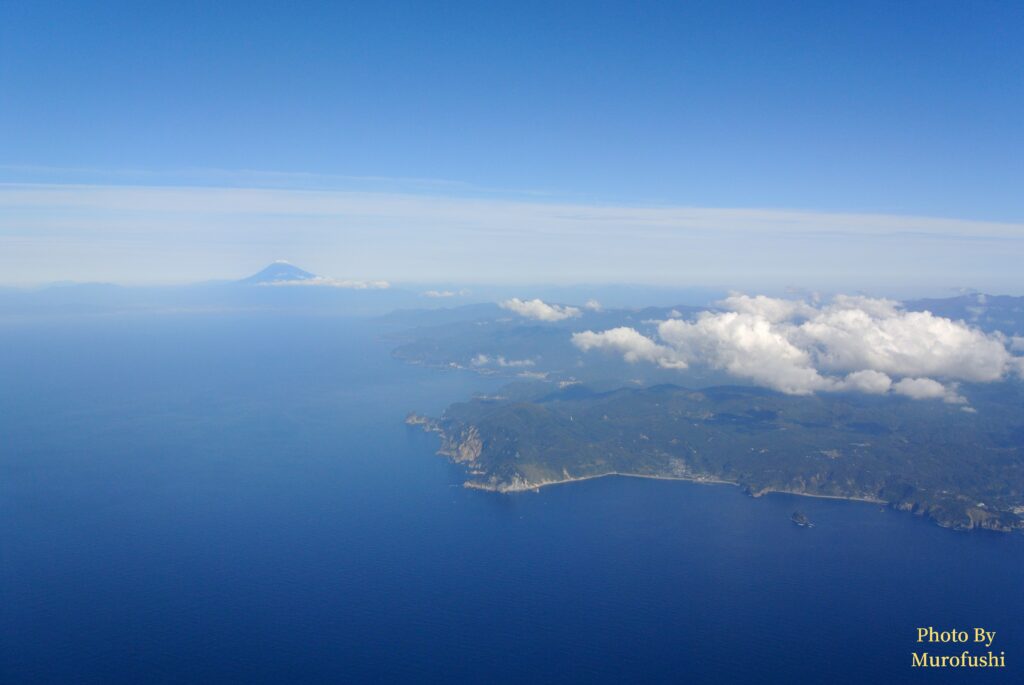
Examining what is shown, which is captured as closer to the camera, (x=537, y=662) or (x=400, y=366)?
(x=537, y=662)

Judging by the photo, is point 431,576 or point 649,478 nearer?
point 431,576

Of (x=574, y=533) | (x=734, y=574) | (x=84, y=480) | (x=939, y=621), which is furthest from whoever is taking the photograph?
(x=84, y=480)

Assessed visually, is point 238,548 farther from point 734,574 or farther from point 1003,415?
point 1003,415

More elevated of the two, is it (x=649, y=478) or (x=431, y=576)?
(x=431, y=576)

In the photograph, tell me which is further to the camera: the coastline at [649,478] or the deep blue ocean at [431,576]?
the coastline at [649,478]

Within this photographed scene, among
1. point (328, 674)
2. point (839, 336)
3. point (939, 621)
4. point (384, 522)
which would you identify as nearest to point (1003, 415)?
point (839, 336)

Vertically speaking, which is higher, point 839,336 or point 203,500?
point 839,336

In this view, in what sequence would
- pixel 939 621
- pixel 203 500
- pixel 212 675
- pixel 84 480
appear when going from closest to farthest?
pixel 212 675 < pixel 939 621 < pixel 203 500 < pixel 84 480

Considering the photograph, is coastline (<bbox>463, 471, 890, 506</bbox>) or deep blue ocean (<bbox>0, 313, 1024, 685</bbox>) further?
coastline (<bbox>463, 471, 890, 506</bbox>)
